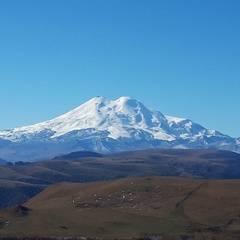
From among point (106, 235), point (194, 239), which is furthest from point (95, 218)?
point (194, 239)

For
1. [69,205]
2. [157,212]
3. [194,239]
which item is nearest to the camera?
[194,239]

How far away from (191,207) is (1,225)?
105 ft

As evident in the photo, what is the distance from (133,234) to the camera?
8856 centimetres

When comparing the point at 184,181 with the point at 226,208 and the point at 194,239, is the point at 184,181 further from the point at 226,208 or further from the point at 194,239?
the point at 194,239

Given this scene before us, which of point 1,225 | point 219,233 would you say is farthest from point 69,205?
point 219,233

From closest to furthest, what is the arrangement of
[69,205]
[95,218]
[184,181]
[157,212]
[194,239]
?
1. [194,239]
2. [95,218]
3. [157,212]
4. [69,205]
5. [184,181]

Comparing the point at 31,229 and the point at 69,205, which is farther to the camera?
the point at 69,205

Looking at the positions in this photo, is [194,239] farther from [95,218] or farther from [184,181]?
[184,181]

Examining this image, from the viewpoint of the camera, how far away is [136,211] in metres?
107

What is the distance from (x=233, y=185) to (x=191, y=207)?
1716 cm

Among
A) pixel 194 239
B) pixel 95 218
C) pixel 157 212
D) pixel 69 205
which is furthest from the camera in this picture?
pixel 69 205

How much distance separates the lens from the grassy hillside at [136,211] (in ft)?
295

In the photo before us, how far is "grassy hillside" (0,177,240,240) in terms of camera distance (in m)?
89.9

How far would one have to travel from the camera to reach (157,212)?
347 ft
